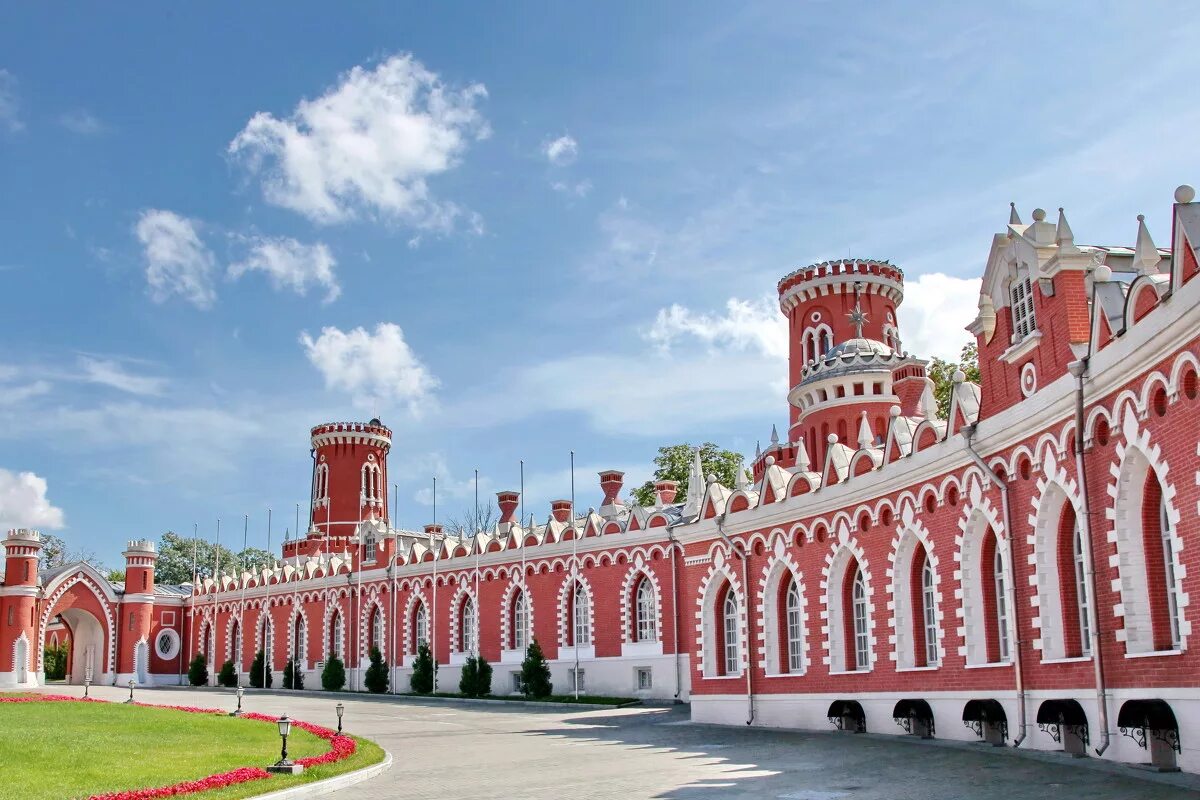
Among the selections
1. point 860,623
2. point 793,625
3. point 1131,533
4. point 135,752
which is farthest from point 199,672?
A: point 1131,533

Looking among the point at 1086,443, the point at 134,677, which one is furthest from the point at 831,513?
the point at 134,677

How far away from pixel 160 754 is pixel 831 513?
15.7 meters

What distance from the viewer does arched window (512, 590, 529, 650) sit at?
48594mm

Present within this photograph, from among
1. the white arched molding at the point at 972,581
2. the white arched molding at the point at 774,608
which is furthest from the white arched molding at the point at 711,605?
the white arched molding at the point at 972,581

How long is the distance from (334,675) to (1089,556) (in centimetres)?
4659

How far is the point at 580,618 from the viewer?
46375 millimetres

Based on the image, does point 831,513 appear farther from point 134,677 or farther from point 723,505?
point 134,677

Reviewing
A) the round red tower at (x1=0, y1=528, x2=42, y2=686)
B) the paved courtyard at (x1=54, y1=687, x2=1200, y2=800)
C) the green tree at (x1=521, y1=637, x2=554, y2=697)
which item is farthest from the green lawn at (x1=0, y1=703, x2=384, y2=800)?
the round red tower at (x1=0, y1=528, x2=42, y2=686)

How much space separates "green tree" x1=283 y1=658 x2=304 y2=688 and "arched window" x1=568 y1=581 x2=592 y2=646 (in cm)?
2159

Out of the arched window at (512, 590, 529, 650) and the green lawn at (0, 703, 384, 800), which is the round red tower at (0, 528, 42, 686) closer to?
the arched window at (512, 590, 529, 650)

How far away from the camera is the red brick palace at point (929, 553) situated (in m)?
16.2

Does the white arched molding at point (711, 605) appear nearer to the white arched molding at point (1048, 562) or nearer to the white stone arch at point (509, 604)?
the white arched molding at point (1048, 562)

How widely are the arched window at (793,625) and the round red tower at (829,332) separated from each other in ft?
49.1

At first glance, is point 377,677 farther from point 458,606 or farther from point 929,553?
point 929,553
